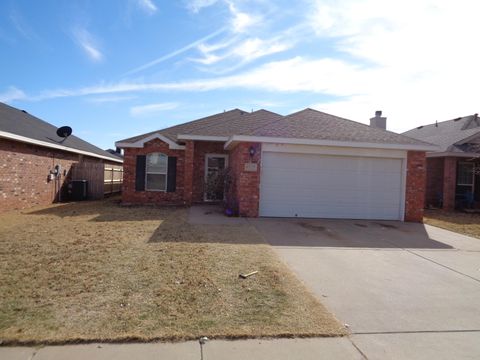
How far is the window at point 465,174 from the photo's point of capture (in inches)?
699

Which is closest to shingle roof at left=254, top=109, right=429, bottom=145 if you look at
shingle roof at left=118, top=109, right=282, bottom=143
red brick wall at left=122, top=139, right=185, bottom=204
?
shingle roof at left=118, top=109, right=282, bottom=143

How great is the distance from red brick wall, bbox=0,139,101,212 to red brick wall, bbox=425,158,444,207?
18574 mm

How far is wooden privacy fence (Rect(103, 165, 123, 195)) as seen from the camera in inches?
759

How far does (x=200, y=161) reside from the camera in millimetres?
15578

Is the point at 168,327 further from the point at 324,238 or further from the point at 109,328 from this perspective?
the point at 324,238

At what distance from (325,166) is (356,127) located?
7.84ft

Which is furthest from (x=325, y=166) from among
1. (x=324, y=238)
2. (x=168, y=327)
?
(x=168, y=327)

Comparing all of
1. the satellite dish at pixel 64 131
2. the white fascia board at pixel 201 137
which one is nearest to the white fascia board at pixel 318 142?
the white fascia board at pixel 201 137

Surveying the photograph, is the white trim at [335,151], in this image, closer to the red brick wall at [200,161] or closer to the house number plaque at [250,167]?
the house number plaque at [250,167]

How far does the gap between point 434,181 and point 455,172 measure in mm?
1386

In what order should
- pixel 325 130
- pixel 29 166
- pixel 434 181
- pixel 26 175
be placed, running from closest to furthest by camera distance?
pixel 325 130 < pixel 26 175 < pixel 29 166 < pixel 434 181

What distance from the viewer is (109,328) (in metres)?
3.49

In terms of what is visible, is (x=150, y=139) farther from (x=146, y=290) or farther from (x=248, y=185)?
(x=146, y=290)

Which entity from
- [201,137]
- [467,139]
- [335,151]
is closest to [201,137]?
[201,137]
